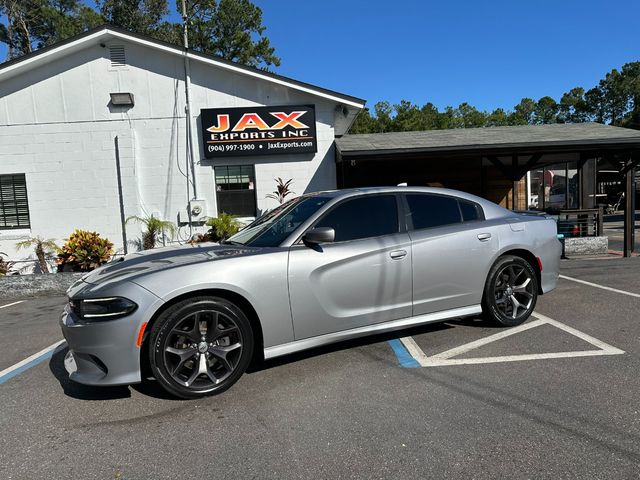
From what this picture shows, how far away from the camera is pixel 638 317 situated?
207 inches

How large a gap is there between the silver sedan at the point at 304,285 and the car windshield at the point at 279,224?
0.02m

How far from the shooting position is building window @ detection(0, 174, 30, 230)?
11.1 meters

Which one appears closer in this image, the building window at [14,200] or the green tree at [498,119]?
the building window at [14,200]

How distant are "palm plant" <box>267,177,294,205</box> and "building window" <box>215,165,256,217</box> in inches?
21.7

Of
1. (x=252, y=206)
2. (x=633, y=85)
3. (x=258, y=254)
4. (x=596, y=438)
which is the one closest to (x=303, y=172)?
(x=252, y=206)

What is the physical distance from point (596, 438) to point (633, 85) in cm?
6715

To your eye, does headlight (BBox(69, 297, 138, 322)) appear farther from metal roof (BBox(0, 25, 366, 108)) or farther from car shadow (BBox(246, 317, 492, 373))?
metal roof (BBox(0, 25, 366, 108))

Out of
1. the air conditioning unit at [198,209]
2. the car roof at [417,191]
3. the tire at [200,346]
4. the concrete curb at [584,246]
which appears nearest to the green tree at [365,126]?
the concrete curb at [584,246]

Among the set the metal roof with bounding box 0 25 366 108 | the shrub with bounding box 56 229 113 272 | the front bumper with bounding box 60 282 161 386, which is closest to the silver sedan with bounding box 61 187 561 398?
the front bumper with bounding box 60 282 161 386

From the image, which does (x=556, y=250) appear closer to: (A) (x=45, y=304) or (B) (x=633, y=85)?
(A) (x=45, y=304)

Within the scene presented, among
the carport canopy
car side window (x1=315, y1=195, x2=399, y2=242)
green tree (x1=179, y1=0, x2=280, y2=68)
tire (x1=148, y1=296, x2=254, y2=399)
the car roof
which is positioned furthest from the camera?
green tree (x1=179, y1=0, x2=280, y2=68)

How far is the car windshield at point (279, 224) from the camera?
159 inches

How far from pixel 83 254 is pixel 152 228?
1.71 m

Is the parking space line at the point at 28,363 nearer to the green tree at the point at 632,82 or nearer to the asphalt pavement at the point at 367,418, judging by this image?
the asphalt pavement at the point at 367,418
